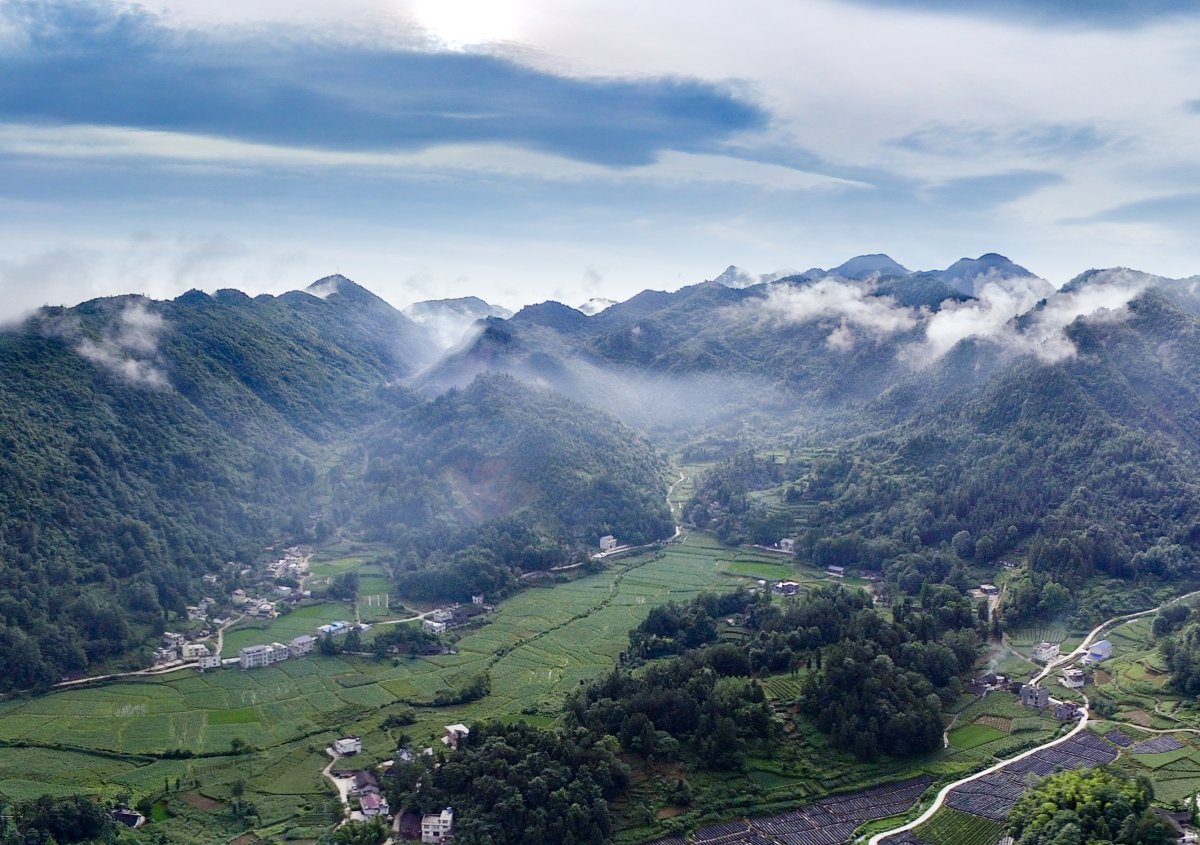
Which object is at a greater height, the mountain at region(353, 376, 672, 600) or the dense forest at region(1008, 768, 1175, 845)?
the mountain at region(353, 376, 672, 600)

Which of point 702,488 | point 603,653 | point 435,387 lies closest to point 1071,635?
point 603,653

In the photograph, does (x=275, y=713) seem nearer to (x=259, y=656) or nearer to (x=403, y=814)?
(x=259, y=656)

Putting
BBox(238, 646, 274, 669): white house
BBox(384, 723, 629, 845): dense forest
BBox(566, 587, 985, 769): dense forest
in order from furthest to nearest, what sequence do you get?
BBox(238, 646, 274, 669): white house → BBox(566, 587, 985, 769): dense forest → BBox(384, 723, 629, 845): dense forest

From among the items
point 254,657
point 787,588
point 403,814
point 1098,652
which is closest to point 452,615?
point 254,657

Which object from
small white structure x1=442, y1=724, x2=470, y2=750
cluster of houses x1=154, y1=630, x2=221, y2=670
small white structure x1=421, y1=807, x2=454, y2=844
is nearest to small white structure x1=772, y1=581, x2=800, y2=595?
small white structure x1=442, y1=724, x2=470, y2=750

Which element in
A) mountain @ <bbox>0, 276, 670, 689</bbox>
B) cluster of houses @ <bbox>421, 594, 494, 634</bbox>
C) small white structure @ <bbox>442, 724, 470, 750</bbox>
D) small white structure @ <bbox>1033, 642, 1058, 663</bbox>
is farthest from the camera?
→ cluster of houses @ <bbox>421, 594, 494, 634</bbox>

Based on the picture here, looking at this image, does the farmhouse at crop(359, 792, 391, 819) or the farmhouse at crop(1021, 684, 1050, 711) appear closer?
the farmhouse at crop(359, 792, 391, 819)

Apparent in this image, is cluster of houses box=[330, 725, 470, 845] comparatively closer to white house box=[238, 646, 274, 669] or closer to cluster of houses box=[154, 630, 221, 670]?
white house box=[238, 646, 274, 669]

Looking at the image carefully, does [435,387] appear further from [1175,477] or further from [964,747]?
[964,747]
